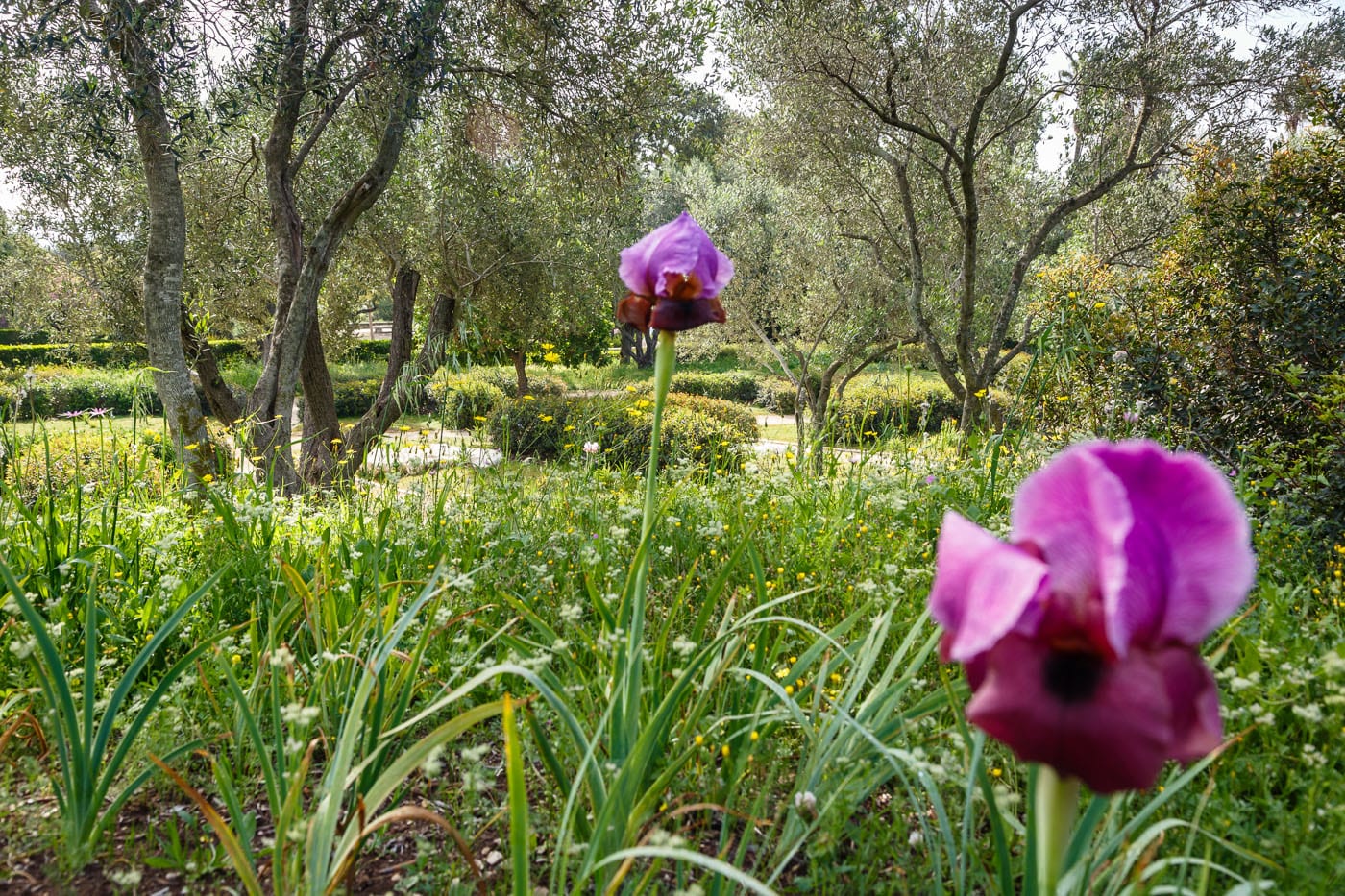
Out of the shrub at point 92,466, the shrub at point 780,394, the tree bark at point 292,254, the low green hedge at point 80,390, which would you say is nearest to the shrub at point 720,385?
the shrub at point 780,394

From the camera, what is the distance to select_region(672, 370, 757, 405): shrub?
23203mm

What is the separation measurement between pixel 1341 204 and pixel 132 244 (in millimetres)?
11747

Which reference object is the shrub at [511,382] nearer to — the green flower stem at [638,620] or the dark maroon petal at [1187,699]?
the green flower stem at [638,620]

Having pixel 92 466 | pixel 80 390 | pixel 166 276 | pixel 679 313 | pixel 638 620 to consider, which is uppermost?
pixel 166 276

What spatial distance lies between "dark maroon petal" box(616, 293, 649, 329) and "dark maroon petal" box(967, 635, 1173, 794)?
108 centimetres

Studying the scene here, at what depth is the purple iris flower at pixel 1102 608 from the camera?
0.58 metres

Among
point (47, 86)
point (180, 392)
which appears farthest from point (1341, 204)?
point (47, 86)

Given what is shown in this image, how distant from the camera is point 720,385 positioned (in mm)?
23250

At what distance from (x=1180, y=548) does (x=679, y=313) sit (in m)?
1.01

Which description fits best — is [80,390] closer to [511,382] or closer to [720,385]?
[511,382]

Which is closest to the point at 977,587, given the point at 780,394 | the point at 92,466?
the point at 92,466

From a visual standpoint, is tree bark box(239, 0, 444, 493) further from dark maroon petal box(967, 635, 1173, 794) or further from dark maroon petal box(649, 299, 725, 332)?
dark maroon petal box(967, 635, 1173, 794)

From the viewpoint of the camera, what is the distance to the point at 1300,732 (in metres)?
1.89

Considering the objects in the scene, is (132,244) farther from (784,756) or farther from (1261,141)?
(1261,141)
